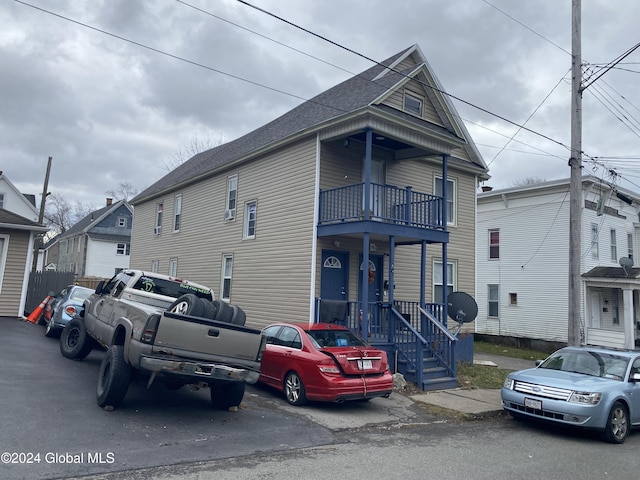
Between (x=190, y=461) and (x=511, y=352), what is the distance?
63.0ft

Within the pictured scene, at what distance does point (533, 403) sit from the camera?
27.9 feet

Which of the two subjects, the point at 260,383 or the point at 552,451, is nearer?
the point at 552,451

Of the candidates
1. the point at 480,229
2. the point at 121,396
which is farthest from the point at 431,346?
the point at 480,229

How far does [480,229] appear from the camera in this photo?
2738 centimetres

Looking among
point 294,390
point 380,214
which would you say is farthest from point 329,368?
point 380,214

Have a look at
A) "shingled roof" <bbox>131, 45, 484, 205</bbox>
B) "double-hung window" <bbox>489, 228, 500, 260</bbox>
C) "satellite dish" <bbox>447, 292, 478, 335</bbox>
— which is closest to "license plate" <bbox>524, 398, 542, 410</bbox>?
"satellite dish" <bbox>447, 292, 478, 335</bbox>

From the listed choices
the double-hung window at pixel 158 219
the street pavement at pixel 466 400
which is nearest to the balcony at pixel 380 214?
the street pavement at pixel 466 400

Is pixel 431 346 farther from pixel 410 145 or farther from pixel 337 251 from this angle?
pixel 410 145

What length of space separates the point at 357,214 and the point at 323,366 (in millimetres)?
5379

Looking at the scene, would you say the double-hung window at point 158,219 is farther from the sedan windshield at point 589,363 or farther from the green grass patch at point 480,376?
the sedan windshield at point 589,363

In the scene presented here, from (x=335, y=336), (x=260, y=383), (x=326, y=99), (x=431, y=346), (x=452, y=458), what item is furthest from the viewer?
(x=326, y=99)

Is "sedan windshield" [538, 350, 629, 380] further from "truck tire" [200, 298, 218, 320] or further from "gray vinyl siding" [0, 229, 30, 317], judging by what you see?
"gray vinyl siding" [0, 229, 30, 317]

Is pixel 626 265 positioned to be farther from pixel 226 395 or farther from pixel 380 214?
pixel 226 395

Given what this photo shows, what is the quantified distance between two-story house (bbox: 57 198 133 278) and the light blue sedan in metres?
38.1
